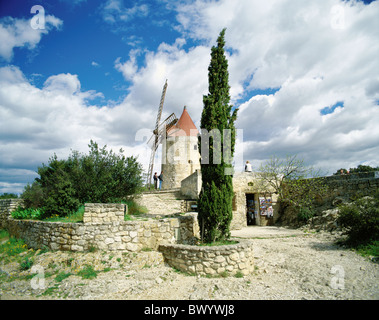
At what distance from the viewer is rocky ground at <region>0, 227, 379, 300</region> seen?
408cm

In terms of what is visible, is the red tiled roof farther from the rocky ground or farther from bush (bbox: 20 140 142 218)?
the rocky ground

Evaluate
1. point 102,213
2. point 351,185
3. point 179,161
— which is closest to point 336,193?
point 351,185

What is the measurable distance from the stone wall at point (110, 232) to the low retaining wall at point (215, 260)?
0.96 meters

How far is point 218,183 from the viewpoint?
6.13m

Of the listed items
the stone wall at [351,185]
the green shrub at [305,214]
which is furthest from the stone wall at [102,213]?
the stone wall at [351,185]

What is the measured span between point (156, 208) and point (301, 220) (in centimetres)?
769

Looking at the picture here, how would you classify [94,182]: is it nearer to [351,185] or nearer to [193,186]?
[193,186]

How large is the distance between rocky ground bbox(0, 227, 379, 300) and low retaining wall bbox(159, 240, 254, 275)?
19 centimetres

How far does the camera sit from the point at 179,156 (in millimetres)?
18484

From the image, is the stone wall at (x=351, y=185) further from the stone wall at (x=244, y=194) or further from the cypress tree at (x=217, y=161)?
the cypress tree at (x=217, y=161)

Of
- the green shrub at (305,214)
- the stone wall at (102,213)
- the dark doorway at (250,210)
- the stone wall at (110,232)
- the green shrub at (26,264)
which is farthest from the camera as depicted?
the dark doorway at (250,210)

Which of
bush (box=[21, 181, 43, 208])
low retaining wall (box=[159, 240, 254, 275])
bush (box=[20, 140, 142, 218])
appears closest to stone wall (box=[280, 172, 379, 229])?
low retaining wall (box=[159, 240, 254, 275])

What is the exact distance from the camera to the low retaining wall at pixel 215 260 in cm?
497
